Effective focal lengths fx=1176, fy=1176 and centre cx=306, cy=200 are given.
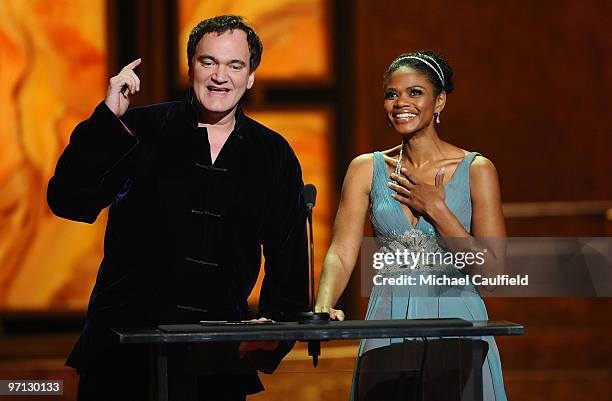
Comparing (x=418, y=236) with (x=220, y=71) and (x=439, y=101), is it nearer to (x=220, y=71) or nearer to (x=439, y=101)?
(x=439, y=101)

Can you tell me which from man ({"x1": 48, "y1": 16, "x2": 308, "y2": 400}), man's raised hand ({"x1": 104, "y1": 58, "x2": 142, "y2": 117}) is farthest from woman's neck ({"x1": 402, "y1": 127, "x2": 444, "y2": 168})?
man's raised hand ({"x1": 104, "y1": 58, "x2": 142, "y2": 117})

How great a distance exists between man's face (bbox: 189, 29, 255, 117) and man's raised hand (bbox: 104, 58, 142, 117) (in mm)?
223

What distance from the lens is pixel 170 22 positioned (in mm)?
5289

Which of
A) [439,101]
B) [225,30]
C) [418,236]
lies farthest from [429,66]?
[225,30]

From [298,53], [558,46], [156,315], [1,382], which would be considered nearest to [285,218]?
[156,315]

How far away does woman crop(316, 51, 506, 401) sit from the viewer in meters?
3.43

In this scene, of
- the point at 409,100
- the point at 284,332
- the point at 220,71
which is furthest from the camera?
the point at 409,100

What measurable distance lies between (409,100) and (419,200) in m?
0.30

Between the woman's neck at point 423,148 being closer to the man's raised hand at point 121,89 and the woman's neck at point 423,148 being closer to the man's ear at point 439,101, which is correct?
the man's ear at point 439,101

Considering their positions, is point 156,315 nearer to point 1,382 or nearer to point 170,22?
point 1,382

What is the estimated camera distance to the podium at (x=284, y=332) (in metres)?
2.67

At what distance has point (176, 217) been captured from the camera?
308 centimetres

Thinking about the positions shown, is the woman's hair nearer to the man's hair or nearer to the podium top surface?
the man's hair

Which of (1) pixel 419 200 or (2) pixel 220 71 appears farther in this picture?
(1) pixel 419 200
